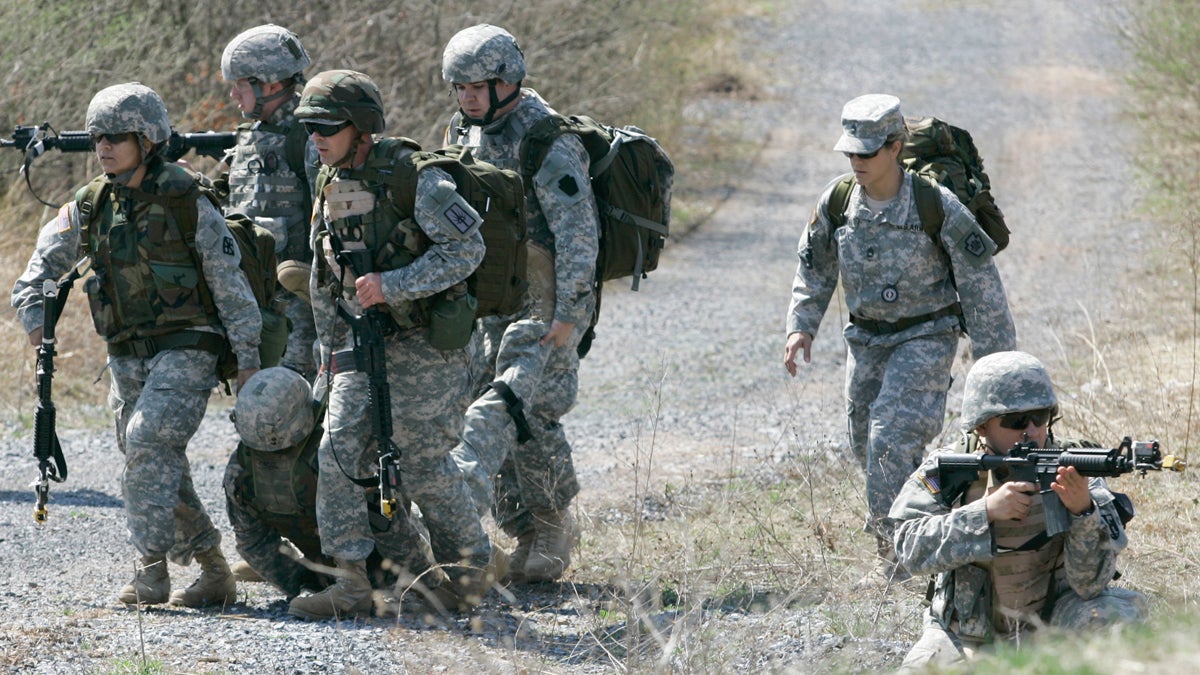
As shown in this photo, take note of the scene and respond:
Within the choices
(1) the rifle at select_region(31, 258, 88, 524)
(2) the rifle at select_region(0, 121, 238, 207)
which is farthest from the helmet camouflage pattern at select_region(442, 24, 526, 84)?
(1) the rifle at select_region(31, 258, 88, 524)

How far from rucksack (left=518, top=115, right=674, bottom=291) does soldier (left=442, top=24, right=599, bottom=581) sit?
12 cm

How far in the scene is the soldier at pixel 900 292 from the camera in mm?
5539

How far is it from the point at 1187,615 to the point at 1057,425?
14.1 ft

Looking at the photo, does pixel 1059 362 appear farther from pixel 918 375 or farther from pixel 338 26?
pixel 338 26

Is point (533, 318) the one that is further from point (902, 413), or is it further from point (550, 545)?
point (902, 413)

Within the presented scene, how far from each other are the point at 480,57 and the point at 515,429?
1.45m

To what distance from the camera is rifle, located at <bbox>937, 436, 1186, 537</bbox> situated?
12.5 feet

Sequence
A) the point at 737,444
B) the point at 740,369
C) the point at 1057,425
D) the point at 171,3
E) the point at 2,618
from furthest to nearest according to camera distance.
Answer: the point at 171,3 < the point at 740,369 < the point at 737,444 < the point at 1057,425 < the point at 2,618

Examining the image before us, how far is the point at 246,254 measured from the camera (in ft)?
19.2

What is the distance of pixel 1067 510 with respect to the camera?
4031 millimetres

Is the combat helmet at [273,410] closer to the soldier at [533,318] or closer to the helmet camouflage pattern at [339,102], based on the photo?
the soldier at [533,318]

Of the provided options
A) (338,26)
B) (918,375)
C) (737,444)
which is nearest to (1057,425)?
(737,444)

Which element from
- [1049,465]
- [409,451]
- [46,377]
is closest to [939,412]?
[1049,465]

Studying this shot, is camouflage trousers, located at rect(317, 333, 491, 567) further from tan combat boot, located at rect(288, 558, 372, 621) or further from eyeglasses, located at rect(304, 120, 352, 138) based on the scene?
eyeglasses, located at rect(304, 120, 352, 138)
